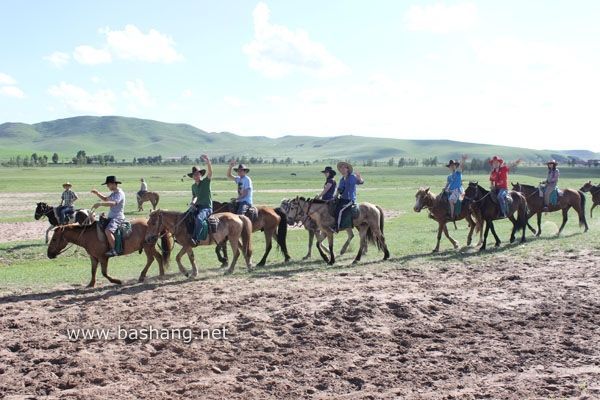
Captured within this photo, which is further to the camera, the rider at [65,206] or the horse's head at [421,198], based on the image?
the rider at [65,206]

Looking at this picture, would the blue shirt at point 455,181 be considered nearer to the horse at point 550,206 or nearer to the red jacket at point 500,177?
the red jacket at point 500,177

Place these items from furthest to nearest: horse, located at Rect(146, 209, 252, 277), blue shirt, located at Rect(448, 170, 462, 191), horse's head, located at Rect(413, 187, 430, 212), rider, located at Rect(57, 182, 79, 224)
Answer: rider, located at Rect(57, 182, 79, 224)
horse's head, located at Rect(413, 187, 430, 212)
blue shirt, located at Rect(448, 170, 462, 191)
horse, located at Rect(146, 209, 252, 277)

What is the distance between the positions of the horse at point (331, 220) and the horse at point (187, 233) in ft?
5.97

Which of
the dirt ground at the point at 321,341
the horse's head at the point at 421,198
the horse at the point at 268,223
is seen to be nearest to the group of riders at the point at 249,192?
the horse at the point at 268,223

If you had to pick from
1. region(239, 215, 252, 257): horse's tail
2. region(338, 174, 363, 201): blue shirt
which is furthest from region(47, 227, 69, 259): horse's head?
region(338, 174, 363, 201): blue shirt

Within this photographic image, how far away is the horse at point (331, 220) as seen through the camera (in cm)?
1653

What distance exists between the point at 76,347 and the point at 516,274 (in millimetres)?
9802

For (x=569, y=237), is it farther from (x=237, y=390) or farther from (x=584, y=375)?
(x=237, y=390)

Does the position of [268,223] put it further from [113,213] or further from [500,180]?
[500,180]

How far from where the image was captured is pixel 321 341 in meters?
9.63

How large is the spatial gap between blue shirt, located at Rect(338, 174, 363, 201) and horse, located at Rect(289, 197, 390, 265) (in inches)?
20.5

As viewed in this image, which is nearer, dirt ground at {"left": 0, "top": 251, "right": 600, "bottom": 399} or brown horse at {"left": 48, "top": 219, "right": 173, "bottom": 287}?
dirt ground at {"left": 0, "top": 251, "right": 600, "bottom": 399}

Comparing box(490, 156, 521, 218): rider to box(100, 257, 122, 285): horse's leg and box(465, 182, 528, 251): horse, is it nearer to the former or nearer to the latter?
box(465, 182, 528, 251): horse

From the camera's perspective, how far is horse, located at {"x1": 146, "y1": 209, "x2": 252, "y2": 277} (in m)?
14.4
